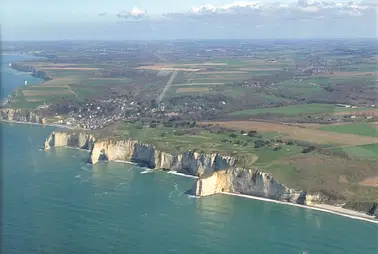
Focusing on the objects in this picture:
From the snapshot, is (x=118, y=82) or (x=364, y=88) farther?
(x=118, y=82)

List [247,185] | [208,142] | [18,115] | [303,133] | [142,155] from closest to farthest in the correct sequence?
[247,185], [142,155], [208,142], [303,133], [18,115]

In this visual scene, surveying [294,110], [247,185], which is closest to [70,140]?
[247,185]

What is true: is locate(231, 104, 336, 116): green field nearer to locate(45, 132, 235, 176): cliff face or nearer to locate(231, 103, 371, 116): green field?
locate(231, 103, 371, 116): green field

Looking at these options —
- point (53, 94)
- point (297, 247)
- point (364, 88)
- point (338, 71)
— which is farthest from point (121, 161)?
point (338, 71)

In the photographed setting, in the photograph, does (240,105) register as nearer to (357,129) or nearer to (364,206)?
(357,129)

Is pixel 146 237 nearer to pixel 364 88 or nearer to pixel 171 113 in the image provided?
pixel 171 113

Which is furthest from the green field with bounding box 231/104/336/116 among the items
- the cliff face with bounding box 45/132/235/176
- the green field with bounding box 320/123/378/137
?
the cliff face with bounding box 45/132/235/176
